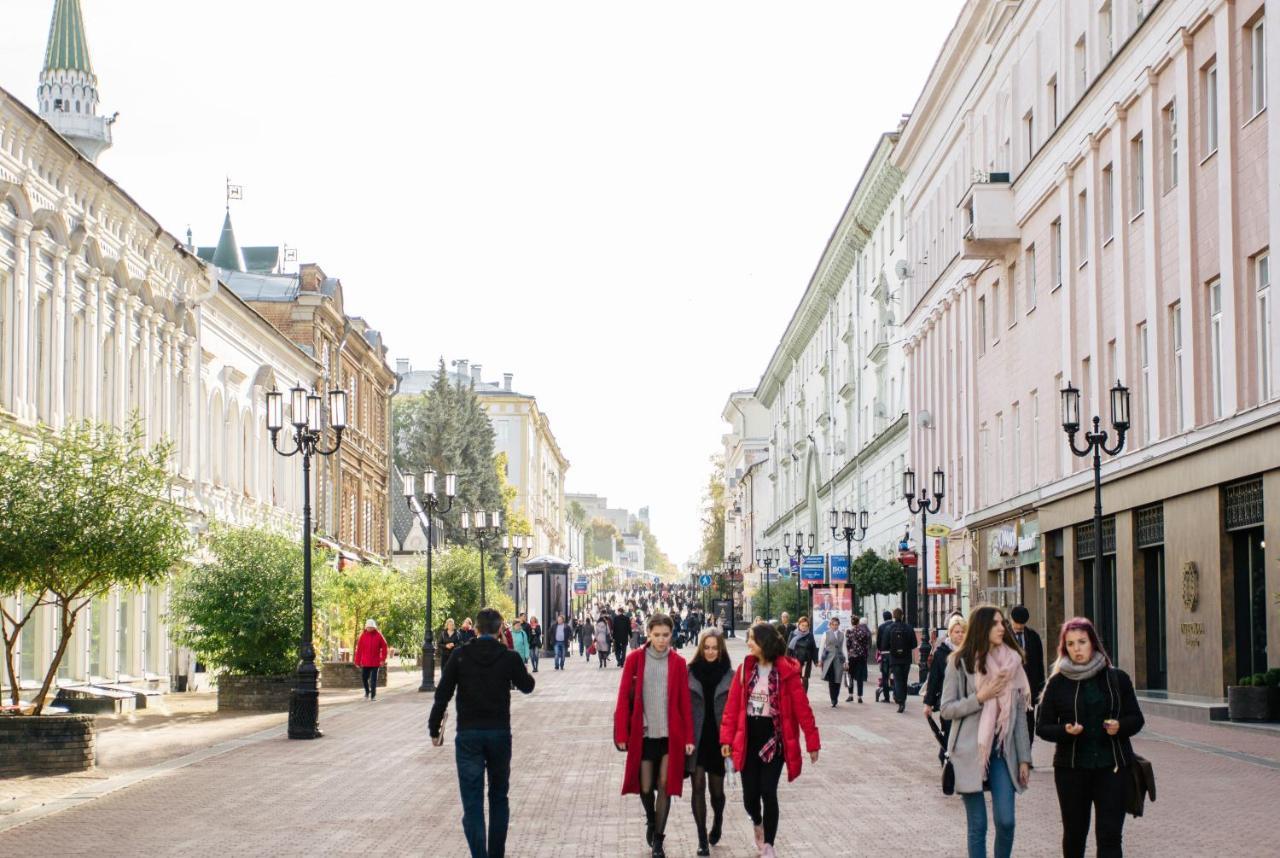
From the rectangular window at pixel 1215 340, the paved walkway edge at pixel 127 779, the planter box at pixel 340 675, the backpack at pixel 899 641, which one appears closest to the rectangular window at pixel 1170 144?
the rectangular window at pixel 1215 340

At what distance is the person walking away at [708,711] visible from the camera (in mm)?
12664

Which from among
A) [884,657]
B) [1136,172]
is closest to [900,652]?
[884,657]

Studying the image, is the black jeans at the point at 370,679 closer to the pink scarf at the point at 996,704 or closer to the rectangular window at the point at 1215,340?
the rectangular window at the point at 1215,340

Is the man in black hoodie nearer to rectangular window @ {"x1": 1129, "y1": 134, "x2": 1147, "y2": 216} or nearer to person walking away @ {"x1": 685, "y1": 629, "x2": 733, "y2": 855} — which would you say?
person walking away @ {"x1": 685, "y1": 629, "x2": 733, "y2": 855}

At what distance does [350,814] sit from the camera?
1512cm

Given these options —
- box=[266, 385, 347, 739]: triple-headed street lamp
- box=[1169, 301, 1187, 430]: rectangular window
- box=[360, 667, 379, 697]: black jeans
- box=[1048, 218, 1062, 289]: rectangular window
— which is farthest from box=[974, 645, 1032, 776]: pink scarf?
box=[1048, 218, 1062, 289]: rectangular window

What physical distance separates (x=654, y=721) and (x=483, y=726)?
4.77 ft

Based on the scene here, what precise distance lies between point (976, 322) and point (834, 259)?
2779 centimetres

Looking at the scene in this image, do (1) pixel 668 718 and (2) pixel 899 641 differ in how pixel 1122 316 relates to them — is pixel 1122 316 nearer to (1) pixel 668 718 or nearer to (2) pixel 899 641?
(2) pixel 899 641

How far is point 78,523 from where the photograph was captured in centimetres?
1942

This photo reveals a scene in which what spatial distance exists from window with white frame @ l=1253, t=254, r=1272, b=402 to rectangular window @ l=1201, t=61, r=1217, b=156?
2.47m

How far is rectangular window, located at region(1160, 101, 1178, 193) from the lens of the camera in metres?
28.3

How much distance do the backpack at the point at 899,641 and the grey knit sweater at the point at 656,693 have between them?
18900 mm

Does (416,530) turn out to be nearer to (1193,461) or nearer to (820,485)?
(820,485)
